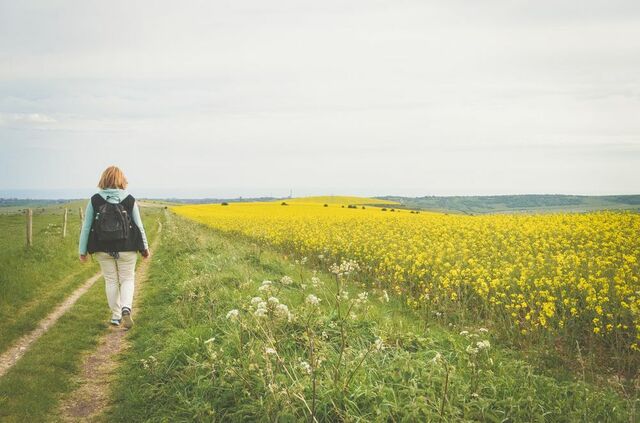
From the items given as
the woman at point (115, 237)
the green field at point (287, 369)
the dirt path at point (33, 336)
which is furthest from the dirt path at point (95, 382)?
the dirt path at point (33, 336)

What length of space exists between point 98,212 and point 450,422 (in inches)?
259

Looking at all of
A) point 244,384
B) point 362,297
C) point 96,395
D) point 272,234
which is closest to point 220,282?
point 96,395

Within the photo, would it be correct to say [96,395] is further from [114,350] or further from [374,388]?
[374,388]

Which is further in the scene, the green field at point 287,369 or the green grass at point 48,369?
the green grass at point 48,369

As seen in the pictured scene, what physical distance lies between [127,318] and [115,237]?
163cm

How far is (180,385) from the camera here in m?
5.17

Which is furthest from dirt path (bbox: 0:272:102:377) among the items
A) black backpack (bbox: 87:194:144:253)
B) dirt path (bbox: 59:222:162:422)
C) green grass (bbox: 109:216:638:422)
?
black backpack (bbox: 87:194:144:253)

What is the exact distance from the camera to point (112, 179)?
301 inches

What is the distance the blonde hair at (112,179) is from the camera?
24.9 ft

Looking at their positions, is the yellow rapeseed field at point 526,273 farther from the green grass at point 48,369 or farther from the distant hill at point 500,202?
the distant hill at point 500,202

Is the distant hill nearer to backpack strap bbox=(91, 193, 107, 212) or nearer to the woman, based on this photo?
the woman

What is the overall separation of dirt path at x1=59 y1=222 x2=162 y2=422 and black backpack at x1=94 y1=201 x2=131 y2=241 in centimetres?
180

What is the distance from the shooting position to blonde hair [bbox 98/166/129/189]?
7.60 m

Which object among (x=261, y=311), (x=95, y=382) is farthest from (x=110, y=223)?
(x=261, y=311)
